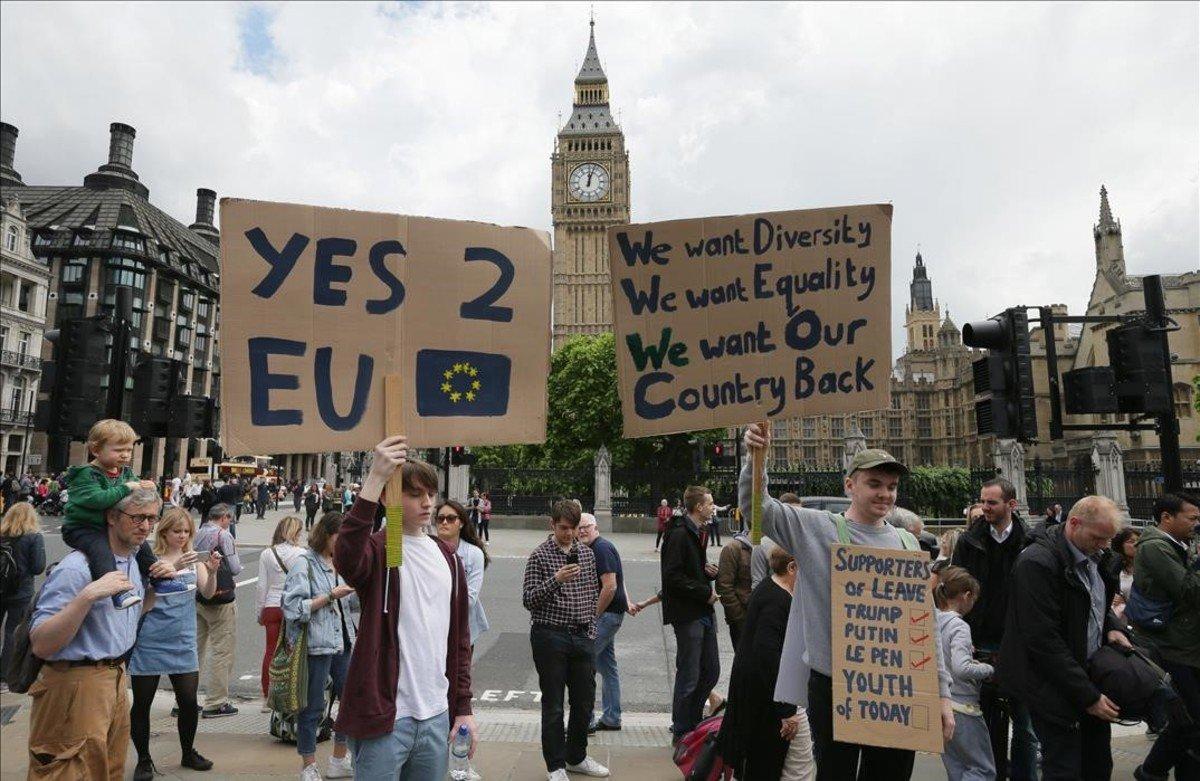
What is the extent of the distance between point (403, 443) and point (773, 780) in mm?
2553

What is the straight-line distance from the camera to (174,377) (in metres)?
8.59

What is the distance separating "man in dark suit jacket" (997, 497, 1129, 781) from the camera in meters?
3.77

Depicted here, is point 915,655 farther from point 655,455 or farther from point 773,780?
point 655,455

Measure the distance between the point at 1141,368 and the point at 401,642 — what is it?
6302mm

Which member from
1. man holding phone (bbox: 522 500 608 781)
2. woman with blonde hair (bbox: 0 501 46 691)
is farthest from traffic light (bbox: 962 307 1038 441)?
woman with blonde hair (bbox: 0 501 46 691)

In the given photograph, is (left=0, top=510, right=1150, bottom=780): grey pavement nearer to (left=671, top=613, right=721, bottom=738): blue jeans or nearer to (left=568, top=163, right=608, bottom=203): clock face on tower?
(left=671, top=613, right=721, bottom=738): blue jeans

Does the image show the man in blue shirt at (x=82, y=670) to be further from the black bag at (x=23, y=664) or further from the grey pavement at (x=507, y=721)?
the grey pavement at (x=507, y=721)

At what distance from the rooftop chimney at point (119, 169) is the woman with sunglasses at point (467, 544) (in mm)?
80944

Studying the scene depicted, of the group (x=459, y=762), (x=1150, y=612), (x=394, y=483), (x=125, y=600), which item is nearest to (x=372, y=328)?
(x=394, y=483)

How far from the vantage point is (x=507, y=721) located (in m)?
6.37

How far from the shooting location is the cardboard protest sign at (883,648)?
306 centimetres

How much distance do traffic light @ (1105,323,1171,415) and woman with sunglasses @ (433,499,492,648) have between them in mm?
5443

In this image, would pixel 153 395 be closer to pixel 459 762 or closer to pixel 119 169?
pixel 459 762

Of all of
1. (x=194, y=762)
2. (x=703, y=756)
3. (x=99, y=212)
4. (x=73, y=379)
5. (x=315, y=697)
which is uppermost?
(x=99, y=212)
